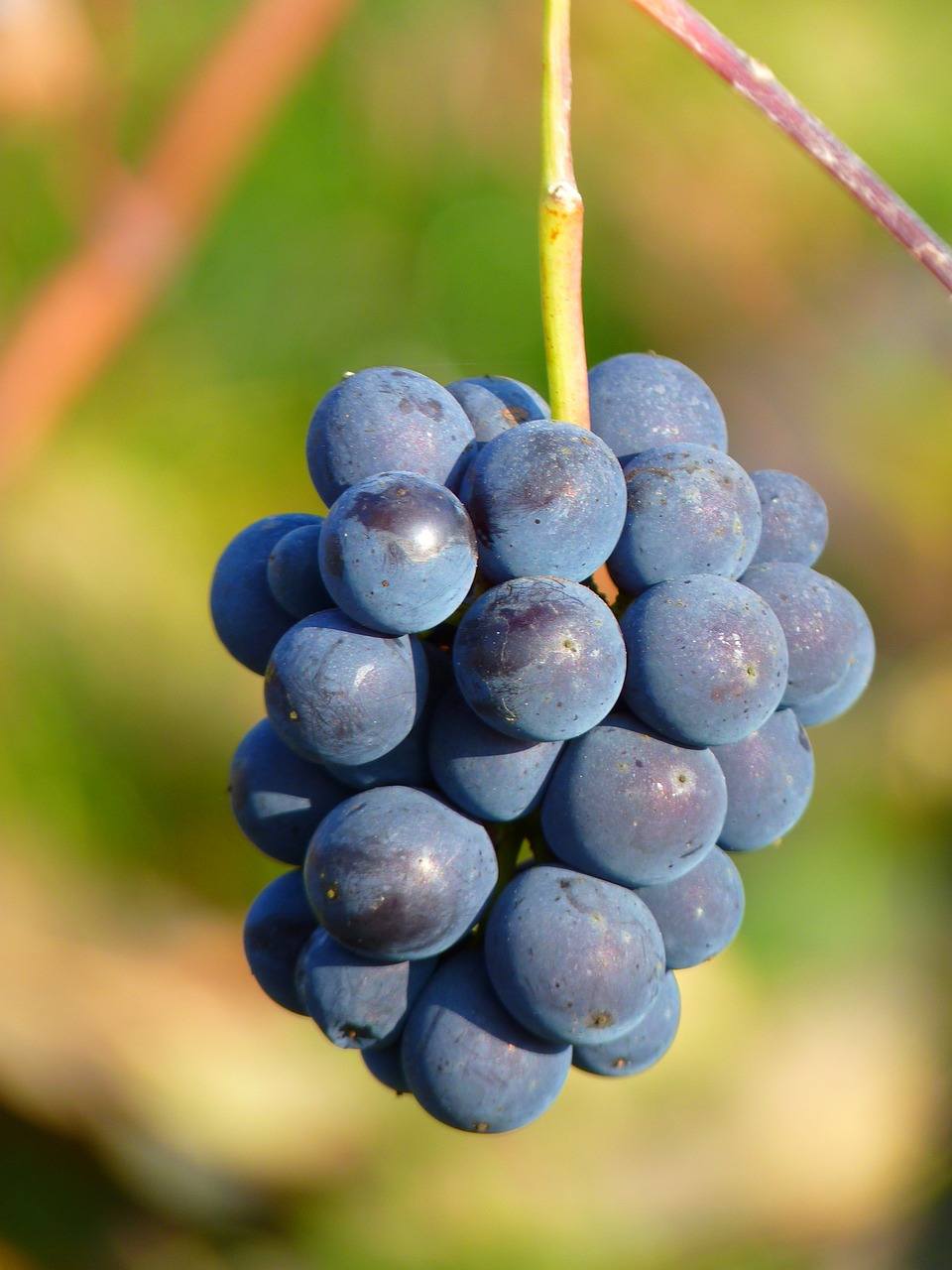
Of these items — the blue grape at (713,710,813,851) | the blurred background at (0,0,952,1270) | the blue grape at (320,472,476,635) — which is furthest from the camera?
the blurred background at (0,0,952,1270)

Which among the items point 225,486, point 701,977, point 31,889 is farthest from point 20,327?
point 701,977

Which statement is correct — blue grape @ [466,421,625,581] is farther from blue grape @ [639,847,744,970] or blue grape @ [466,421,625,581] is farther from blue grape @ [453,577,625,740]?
blue grape @ [639,847,744,970]

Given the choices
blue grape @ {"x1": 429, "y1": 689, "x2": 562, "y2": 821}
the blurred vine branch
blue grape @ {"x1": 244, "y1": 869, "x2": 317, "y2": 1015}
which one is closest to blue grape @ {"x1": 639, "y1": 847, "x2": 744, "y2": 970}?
blue grape @ {"x1": 429, "y1": 689, "x2": 562, "y2": 821}

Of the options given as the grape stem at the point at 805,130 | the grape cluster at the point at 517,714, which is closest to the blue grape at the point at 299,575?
the grape cluster at the point at 517,714

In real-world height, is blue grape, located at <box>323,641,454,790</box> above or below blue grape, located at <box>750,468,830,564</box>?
below

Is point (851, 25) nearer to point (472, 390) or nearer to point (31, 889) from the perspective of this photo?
point (472, 390)

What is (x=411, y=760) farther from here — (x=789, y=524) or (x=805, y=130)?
(x=805, y=130)

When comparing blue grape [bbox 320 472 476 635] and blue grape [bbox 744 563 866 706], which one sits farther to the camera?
blue grape [bbox 744 563 866 706]
